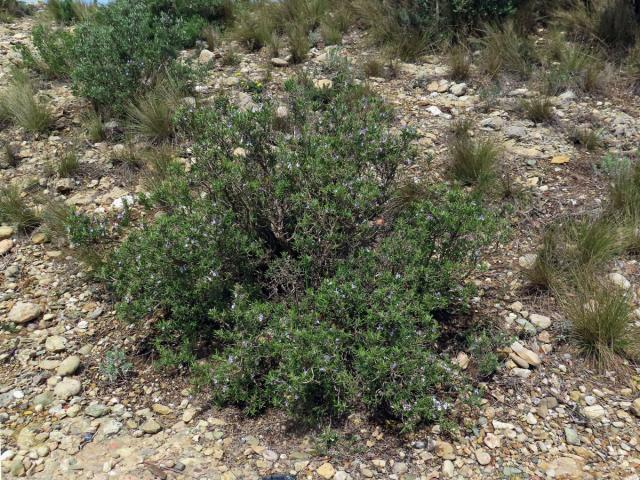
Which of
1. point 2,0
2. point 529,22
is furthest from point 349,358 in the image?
point 2,0

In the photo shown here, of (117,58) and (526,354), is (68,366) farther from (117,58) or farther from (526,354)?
(117,58)

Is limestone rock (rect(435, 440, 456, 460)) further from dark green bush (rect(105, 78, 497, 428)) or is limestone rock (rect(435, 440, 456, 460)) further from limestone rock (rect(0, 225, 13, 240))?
limestone rock (rect(0, 225, 13, 240))

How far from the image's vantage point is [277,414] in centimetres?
311

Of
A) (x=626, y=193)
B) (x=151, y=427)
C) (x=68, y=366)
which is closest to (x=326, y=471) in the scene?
(x=151, y=427)

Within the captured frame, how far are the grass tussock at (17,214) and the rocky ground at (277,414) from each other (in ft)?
0.32

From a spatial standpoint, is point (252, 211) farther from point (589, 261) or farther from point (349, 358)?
point (589, 261)

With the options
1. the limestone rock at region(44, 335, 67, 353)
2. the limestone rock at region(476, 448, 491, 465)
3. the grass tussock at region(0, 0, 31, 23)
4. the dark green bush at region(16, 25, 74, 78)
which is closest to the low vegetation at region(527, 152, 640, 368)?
the limestone rock at region(476, 448, 491, 465)

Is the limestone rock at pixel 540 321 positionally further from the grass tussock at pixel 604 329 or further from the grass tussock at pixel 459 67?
the grass tussock at pixel 459 67

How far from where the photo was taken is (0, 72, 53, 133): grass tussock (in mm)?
5531

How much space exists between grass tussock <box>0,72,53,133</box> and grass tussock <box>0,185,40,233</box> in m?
1.15

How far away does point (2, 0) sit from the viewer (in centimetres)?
912

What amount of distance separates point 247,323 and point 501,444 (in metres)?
1.43

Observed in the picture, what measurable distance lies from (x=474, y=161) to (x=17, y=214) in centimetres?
355

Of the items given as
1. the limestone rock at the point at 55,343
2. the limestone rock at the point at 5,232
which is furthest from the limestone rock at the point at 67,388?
the limestone rock at the point at 5,232
